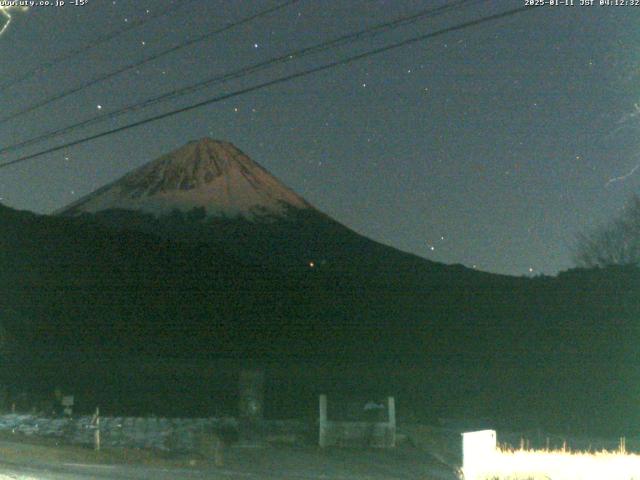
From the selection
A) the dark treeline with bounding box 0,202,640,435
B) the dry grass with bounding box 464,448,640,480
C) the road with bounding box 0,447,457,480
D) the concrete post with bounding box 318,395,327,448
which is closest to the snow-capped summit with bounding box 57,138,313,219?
the dark treeline with bounding box 0,202,640,435

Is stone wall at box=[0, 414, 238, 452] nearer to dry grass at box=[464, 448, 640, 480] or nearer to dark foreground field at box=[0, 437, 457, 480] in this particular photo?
dark foreground field at box=[0, 437, 457, 480]

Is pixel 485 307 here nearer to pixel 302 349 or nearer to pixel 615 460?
pixel 302 349

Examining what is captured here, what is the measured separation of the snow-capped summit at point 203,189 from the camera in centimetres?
7081

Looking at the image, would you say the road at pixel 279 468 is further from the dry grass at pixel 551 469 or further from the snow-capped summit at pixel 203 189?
the snow-capped summit at pixel 203 189

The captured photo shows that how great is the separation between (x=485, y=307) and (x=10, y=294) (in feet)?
70.8

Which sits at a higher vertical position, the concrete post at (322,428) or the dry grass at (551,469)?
the dry grass at (551,469)

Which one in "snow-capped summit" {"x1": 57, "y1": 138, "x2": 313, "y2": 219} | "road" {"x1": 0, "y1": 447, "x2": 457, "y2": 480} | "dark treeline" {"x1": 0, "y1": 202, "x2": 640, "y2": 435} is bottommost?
"road" {"x1": 0, "y1": 447, "x2": 457, "y2": 480}

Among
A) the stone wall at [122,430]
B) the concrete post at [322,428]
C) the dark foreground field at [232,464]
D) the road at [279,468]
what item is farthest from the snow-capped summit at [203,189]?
the dark foreground field at [232,464]

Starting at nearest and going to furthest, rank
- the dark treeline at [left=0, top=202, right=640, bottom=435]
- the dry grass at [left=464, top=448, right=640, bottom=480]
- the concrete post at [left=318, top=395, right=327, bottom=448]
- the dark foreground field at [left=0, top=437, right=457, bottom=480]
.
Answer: the dry grass at [left=464, top=448, right=640, bottom=480] < the dark foreground field at [left=0, top=437, right=457, bottom=480] < the concrete post at [left=318, top=395, right=327, bottom=448] < the dark treeline at [left=0, top=202, right=640, bottom=435]

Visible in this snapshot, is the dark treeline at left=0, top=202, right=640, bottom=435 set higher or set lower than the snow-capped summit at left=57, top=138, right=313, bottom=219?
lower

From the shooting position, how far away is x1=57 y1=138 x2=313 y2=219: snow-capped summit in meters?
70.8

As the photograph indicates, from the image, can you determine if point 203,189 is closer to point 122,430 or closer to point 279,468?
point 122,430

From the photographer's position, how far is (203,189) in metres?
74.2

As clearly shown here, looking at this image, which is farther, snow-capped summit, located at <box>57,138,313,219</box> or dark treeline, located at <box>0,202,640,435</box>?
snow-capped summit, located at <box>57,138,313,219</box>
